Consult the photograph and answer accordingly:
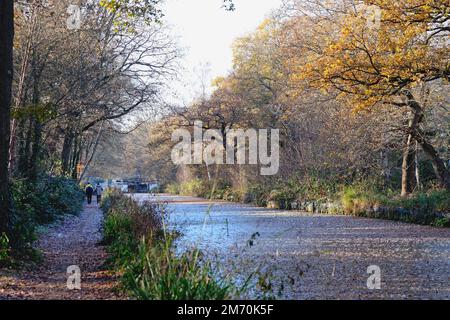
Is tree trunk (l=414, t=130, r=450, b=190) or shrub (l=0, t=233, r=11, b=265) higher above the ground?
tree trunk (l=414, t=130, r=450, b=190)

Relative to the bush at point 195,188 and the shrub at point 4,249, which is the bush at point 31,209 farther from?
the bush at point 195,188

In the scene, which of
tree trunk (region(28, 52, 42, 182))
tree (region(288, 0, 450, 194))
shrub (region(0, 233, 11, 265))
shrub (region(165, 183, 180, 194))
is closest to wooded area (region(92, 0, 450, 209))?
tree (region(288, 0, 450, 194))

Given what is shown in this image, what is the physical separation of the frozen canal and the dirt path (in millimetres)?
1530

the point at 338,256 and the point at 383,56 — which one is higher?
the point at 383,56

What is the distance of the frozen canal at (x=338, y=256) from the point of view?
8.23 m

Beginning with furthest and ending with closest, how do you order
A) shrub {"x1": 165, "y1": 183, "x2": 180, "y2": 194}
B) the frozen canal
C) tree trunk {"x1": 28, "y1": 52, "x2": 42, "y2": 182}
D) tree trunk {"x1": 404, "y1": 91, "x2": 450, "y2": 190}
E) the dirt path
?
shrub {"x1": 165, "y1": 183, "x2": 180, "y2": 194} < tree trunk {"x1": 404, "y1": 91, "x2": 450, "y2": 190} < tree trunk {"x1": 28, "y1": 52, "x2": 42, "y2": 182} < the frozen canal < the dirt path

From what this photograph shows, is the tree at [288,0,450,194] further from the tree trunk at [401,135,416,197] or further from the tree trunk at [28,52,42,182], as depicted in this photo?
the tree trunk at [28,52,42,182]

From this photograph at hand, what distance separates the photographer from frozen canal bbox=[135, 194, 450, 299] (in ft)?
27.0

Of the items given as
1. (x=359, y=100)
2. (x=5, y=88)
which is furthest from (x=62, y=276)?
(x=359, y=100)

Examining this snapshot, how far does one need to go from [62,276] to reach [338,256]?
17.5ft

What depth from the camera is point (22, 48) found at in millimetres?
17172

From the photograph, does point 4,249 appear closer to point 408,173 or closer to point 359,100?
point 359,100

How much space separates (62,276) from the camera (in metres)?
9.62

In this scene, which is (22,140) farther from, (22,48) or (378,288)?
(378,288)
